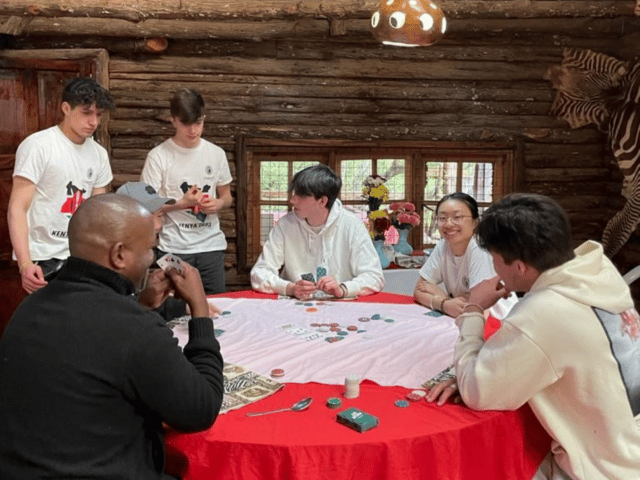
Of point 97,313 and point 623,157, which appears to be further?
point 623,157

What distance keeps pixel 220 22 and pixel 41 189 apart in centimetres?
292

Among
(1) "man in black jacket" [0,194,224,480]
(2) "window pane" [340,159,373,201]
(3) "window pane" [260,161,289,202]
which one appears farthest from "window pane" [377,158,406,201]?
(1) "man in black jacket" [0,194,224,480]

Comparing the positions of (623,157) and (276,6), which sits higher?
(276,6)

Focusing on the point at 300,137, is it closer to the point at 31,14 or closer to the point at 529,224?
the point at 31,14

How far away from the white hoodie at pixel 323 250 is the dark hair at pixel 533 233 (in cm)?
172

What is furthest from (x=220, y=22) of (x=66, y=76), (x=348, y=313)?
(x=348, y=313)

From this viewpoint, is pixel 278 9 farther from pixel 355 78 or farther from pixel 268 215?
pixel 268 215

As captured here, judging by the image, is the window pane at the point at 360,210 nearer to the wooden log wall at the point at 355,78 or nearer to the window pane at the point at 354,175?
the window pane at the point at 354,175

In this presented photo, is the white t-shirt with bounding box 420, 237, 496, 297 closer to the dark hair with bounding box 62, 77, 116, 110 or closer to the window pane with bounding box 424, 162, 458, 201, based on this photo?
the dark hair with bounding box 62, 77, 116, 110

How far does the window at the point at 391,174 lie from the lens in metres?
6.59

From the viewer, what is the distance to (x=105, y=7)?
18.3ft

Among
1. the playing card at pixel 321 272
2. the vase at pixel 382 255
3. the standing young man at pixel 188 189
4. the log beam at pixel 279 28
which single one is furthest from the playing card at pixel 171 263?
the log beam at pixel 279 28

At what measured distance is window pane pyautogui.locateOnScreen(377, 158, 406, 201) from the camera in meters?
6.82

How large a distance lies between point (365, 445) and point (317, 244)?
85.5 inches
